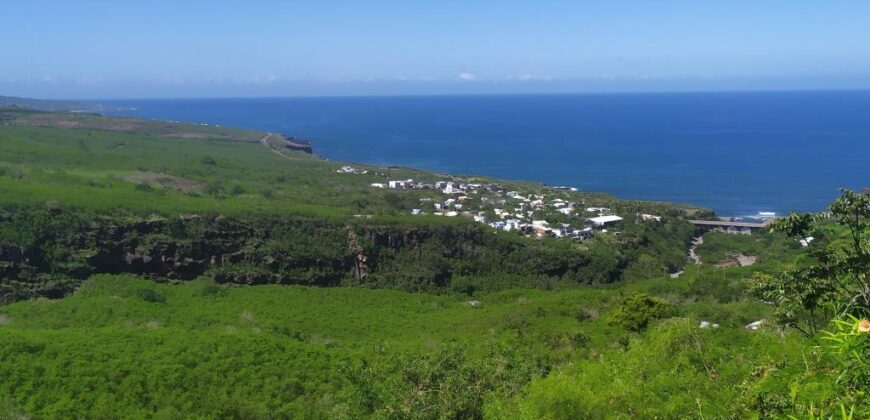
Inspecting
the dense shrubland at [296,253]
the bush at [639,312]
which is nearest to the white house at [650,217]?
the dense shrubland at [296,253]

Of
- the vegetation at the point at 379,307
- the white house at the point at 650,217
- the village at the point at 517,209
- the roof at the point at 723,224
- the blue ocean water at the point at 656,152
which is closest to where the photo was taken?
the vegetation at the point at 379,307

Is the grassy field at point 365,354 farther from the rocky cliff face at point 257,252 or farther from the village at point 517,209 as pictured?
the village at point 517,209

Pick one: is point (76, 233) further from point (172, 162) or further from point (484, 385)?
point (172, 162)

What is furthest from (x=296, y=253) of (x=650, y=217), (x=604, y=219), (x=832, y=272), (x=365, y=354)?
(x=832, y=272)

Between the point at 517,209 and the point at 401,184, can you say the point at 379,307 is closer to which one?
the point at 517,209

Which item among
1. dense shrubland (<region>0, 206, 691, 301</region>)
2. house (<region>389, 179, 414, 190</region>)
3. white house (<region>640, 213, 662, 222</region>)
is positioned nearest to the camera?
dense shrubland (<region>0, 206, 691, 301</region>)

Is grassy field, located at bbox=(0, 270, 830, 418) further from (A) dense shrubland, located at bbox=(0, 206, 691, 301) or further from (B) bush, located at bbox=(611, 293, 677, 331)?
(A) dense shrubland, located at bbox=(0, 206, 691, 301)

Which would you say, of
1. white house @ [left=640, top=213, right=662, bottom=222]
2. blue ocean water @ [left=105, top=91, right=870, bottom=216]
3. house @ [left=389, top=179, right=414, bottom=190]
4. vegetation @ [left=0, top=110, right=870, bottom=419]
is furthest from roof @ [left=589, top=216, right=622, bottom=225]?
house @ [left=389, top=179, right=414, bottom=190]
